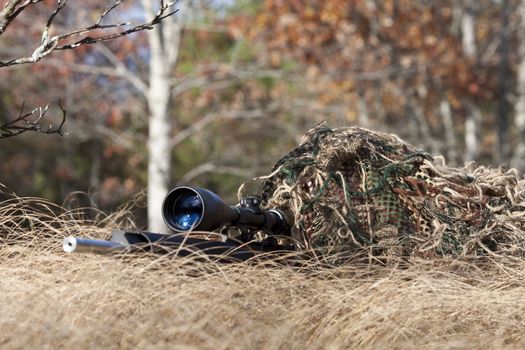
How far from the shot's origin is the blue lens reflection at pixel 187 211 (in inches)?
154

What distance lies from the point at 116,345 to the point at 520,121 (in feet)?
42.1

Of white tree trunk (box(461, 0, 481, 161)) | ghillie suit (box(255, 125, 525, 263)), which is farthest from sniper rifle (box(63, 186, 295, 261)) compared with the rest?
white tree trunk (box(461, 0, 481, 161))

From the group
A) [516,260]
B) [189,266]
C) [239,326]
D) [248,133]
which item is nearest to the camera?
[239,326]

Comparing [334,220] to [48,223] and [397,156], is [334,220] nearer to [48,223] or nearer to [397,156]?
[397,156]

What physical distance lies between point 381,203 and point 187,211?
934mm

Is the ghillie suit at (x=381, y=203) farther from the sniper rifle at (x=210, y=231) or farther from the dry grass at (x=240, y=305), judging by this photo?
the dry grass at (x=240, y=305)

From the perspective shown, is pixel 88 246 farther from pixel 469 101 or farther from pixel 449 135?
pixel 469 101

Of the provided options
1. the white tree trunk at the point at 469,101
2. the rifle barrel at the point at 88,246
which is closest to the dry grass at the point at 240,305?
the rifle barrel at the point at 88,246

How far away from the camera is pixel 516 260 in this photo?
4.30 meters

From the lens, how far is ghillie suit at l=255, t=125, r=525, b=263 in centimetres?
425

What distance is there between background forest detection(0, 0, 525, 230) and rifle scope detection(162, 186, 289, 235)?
7556 mm

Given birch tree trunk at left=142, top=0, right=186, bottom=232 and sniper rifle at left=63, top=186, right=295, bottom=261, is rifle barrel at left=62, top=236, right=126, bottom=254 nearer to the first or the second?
sniper rifle at left=63, top=186, right=295, bottom=261

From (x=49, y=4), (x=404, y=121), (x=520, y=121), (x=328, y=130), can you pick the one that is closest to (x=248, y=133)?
(x=404, y=121)

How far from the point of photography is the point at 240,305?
10.4 feet
